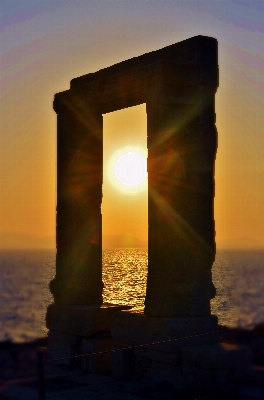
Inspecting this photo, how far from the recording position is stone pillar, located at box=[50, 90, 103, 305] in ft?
36.2

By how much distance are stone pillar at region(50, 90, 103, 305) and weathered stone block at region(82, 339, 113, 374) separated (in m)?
0.92

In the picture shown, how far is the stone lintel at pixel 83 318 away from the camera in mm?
10266

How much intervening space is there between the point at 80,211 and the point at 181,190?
89.2 inches

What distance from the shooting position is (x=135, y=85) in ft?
32.6

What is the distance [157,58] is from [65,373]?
179 inches

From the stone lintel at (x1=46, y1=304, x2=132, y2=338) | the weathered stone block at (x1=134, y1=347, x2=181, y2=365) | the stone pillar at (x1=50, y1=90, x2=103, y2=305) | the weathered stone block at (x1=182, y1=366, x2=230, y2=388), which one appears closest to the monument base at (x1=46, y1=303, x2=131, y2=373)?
the stone lintel at (x1=46, y1=304, x2=132, y2=338)

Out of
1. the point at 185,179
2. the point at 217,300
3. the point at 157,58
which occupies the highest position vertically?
the point at 157,58

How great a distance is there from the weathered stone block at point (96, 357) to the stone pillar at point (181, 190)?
126 cm

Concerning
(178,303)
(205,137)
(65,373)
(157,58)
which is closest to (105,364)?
(65,373)

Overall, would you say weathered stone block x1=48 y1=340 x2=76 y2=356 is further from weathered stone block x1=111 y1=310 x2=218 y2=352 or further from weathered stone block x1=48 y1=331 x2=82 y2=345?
weathered stone block x1=111 y1=310 x2=218 y2=352

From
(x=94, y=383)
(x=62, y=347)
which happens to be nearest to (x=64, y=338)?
(x=62, y=347)

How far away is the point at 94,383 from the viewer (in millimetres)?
9477

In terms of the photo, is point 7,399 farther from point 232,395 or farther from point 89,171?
point 89,171

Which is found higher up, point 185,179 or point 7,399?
point 185,179
